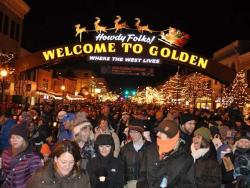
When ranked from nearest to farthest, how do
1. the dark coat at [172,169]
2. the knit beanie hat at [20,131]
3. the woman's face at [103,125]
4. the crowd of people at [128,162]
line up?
the crowd of people at [128,162] → the dark coat at [172,169] → the knit beanie hat at [20,131] → the woman's face at [103,125]

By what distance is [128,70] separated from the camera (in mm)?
34625

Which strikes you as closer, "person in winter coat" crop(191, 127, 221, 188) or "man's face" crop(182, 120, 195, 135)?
"person in winter coat" crop(191, 127, 221, 188)

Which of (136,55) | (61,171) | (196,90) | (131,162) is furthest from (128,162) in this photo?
(196,90)

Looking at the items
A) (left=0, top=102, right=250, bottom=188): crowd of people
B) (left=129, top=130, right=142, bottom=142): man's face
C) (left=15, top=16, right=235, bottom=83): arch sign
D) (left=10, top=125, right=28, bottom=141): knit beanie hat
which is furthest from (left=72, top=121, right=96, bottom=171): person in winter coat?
(left=15, top=16, right=235, bottom=83): arch sign

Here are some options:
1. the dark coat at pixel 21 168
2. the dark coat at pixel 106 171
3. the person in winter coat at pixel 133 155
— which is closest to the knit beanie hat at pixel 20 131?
the dark coat at pixel 21 168

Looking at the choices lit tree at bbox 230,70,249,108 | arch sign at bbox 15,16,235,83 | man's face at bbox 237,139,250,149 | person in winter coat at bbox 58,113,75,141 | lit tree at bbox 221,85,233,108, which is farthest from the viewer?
lit tree at bbox 221,85,233,108

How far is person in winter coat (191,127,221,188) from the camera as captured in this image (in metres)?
6.39

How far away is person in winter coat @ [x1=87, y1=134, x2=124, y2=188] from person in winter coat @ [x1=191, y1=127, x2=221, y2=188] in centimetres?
120

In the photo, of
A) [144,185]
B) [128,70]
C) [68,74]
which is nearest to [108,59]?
[128,70]

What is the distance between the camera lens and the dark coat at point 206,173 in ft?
21.0

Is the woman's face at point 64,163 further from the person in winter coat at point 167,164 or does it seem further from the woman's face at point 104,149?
the woman's face at point 104,149

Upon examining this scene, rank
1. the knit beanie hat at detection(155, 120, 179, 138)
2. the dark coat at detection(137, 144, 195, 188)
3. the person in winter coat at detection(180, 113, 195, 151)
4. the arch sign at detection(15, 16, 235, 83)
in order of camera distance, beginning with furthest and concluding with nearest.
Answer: the arch sign at detection(15, 16, 235, 83) < the person in winter coat at detection(180, 113, 195, 151) < the knit beanie hat at detection(155, 120, 179, 138) < the dark coat at detection(137, 144, 195, 188)

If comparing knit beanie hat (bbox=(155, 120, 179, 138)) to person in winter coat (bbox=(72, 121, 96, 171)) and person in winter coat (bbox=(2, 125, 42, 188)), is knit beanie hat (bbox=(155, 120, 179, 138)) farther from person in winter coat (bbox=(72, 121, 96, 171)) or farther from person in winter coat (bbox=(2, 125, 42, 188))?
person in winter coat (bbox=(72, 121, 96, 171))

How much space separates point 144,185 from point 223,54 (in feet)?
191
